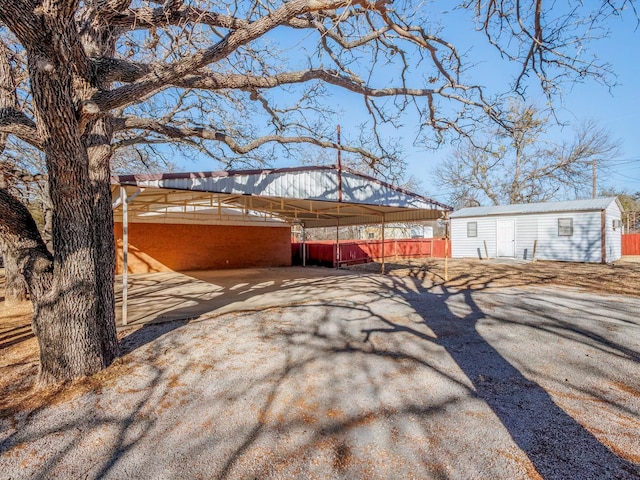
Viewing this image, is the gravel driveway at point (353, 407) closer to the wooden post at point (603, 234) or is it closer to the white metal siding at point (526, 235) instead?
the wooden post at point (603, 234)

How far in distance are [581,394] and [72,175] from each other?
17.6 ft

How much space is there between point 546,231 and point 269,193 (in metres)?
14.8

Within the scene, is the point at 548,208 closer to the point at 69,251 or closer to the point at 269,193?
the point at 269,193

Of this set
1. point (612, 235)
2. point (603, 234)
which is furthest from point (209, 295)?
point (612, 235)

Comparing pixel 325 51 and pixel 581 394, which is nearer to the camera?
→ pixel 581 394

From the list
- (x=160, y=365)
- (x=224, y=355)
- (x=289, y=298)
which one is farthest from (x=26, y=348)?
(x=289, y=298)

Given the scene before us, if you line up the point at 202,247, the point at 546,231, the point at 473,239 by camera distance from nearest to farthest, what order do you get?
the point at 202,247
the point at 546,231
the point at 473,239

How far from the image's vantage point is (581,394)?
2881 millimetres

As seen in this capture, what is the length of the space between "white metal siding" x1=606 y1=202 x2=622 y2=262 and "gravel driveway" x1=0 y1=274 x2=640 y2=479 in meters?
13.0

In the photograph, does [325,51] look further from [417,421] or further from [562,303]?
[562,303]

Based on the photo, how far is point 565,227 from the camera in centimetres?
1492

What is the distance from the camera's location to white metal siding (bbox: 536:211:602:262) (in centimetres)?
1409

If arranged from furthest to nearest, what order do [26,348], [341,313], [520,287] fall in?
1. [520,287]
2. [341,313]
3. [26,348]

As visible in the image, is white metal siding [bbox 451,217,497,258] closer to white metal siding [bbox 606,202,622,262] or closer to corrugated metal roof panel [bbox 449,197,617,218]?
corrugated metal roof panel [bbox 449,197,617,218]
